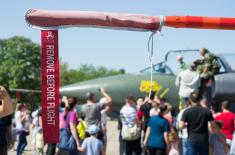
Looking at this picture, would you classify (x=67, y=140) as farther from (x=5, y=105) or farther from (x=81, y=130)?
(x=5, y=105)

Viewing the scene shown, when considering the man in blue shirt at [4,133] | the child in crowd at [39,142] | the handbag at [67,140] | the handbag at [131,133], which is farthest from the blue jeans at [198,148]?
the child in crowd at [39,142]

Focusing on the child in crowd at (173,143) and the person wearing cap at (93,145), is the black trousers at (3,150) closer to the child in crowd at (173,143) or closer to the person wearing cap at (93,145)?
the person wearing cap at (93,145)

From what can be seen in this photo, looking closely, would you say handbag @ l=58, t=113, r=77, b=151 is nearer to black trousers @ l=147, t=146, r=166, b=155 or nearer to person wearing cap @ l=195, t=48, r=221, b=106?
black trousers @ l=147, t=146, r=166, b=155

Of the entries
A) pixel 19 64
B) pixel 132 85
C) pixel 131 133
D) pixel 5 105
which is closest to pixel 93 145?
pixel 131 133

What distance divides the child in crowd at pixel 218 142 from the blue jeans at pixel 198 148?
31 cm

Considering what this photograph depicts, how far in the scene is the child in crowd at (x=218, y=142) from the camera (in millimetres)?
10953

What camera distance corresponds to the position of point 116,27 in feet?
19.0

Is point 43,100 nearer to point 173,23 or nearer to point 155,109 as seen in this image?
point 173,23

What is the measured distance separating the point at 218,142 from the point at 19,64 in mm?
79058

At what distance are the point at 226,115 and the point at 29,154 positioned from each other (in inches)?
262

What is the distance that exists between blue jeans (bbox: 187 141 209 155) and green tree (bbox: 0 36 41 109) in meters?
67.1

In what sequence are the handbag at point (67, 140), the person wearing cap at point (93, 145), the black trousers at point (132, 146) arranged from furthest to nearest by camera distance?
1. the black trousers at point (132, 146)
2. the handbag at point (67, 140)
3. the person wearing cap at point (93, 145)

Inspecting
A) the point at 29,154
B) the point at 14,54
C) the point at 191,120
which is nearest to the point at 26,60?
the point at 14,54

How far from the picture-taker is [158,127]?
1128 centimetres
